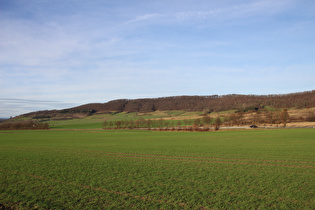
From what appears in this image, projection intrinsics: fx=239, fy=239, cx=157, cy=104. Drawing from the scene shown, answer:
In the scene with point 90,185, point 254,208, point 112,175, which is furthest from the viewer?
point 112,175

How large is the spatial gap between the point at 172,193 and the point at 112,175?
5.53 meters

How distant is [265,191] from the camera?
11859 millimetres

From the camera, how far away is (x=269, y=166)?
18.0 meters

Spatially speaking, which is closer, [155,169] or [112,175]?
[112,175]

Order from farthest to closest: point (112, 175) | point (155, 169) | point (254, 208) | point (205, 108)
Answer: point (205, 108), point (155, 169), point (112, 175), point (254, 208)

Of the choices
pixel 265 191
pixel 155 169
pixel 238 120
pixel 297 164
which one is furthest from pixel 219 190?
pixel 238 120

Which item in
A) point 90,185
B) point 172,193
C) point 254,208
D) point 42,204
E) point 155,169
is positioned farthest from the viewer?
point 155,169

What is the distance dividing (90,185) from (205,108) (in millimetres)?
184198

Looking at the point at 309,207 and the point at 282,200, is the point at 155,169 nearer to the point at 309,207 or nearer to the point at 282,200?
the point at 282,200

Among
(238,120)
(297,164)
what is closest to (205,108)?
(238,120)

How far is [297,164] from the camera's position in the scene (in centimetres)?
1859

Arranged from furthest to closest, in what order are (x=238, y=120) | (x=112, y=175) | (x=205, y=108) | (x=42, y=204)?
1. (x=205, y=108)
2. (x=238, y=120)
3. (x=112, y=175)
4. (x=42, y=204)

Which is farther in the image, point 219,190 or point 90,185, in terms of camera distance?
point 90,185

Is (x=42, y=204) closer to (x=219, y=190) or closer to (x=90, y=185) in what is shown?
(x=90, y=185)
